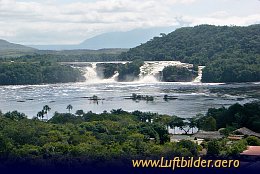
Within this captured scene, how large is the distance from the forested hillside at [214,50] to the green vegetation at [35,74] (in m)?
13.0

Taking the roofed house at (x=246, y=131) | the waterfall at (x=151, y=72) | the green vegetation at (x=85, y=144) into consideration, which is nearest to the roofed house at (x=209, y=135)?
the roofed house at (x=246, y=131)

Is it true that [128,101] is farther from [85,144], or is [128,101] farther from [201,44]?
[201,44]

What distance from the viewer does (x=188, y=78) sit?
55.3 metres

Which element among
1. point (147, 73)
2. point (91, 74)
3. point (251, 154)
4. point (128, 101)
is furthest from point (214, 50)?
point (251, 154)

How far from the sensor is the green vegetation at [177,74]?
182 ft

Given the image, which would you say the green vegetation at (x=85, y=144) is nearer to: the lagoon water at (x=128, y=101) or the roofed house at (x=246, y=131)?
the roofed house at (x=246, y=131)

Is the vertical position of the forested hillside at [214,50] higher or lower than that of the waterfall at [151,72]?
higher

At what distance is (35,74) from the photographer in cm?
5753

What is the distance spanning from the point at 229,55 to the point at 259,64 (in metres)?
6.83

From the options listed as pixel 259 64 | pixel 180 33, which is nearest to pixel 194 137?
pixel 259 64

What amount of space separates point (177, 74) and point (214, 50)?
12.7 meters

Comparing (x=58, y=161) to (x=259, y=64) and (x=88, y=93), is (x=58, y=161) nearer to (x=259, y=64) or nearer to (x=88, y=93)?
(x=88, y=93)

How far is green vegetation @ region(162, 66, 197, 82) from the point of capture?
5550 centimetres

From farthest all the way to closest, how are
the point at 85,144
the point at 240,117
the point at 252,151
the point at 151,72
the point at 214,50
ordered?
the point at 214,50 < the point at 151,72 < the point at 240,117 < the point at 85,144 < the point at 252,151
